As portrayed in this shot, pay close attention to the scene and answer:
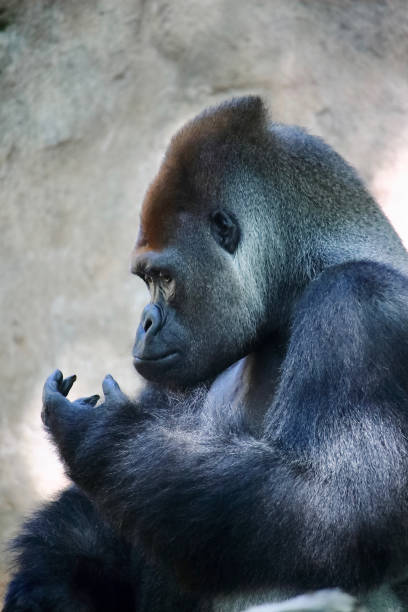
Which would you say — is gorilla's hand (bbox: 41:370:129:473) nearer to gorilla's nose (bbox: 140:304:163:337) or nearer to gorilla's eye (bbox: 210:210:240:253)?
gorilla's nose (bbox: 140:304:163:337)

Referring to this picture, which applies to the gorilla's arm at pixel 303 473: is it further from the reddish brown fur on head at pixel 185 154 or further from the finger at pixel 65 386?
the reddish brown fur on head at pixel 185 154

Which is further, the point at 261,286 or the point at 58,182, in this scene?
the point at 58,182

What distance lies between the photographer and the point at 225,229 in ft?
12.0

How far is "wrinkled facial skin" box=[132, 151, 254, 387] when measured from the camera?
3.64 m

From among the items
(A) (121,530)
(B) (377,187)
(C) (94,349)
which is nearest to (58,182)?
(C) (94,349)

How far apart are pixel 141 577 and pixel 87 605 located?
0.27 m

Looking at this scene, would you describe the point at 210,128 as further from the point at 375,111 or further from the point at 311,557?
the point at 375,111

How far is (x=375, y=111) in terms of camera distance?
646cm

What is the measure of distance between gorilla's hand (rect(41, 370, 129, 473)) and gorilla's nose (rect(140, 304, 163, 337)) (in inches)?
9.9

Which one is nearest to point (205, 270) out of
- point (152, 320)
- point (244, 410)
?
point (152, 320)

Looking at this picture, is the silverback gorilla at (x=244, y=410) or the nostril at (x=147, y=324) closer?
the silverback gorilla at (x=244, y=410)

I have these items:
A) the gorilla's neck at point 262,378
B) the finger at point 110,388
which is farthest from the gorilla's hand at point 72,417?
the gorilla's neck at point 262,378

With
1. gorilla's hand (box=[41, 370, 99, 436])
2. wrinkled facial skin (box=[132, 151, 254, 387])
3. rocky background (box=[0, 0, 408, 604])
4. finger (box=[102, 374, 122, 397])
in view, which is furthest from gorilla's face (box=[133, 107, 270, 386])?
rocky background (box=[0, 0, 408, 604])

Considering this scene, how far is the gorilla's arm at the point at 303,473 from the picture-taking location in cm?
300
